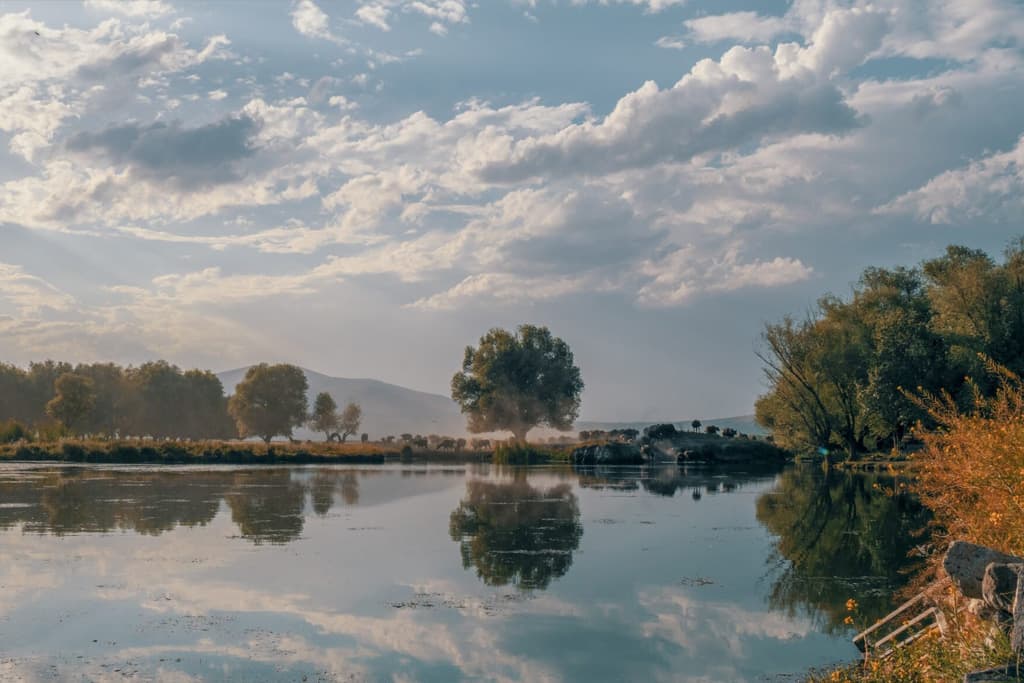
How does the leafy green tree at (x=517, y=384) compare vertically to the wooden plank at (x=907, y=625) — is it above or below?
above

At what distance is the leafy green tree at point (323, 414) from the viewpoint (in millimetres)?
150625

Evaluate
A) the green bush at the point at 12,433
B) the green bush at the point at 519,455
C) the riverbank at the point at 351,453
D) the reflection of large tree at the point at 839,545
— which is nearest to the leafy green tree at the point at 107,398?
the green bush at the point at 12,433

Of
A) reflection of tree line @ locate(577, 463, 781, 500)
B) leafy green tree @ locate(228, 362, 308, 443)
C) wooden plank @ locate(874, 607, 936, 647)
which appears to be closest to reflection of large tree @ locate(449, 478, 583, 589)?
reflection of tree line @ locate(577, 463, 781, 500)

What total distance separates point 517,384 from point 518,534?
3408 inches

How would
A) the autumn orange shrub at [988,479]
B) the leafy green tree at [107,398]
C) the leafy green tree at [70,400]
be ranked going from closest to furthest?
the autumn orange shrub at [988,479], the leafy green tree at [70,400], the leafy green tree at [107,398]

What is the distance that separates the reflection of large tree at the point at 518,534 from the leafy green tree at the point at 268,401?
92.8 metres

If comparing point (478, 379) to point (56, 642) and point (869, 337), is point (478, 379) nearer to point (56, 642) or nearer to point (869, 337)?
point (869, 337)

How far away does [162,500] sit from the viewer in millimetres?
36781

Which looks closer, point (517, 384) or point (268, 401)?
point (517, 384)

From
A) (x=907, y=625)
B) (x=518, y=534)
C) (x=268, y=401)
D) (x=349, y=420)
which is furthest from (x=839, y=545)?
(x=349, y=420)

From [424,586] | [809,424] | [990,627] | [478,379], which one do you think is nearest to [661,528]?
[424,586]

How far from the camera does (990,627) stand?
34.5 ft

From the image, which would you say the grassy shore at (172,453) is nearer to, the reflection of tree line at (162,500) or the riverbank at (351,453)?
the riverbank at (351,453)

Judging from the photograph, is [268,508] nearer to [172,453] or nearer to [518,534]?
[518,534]
